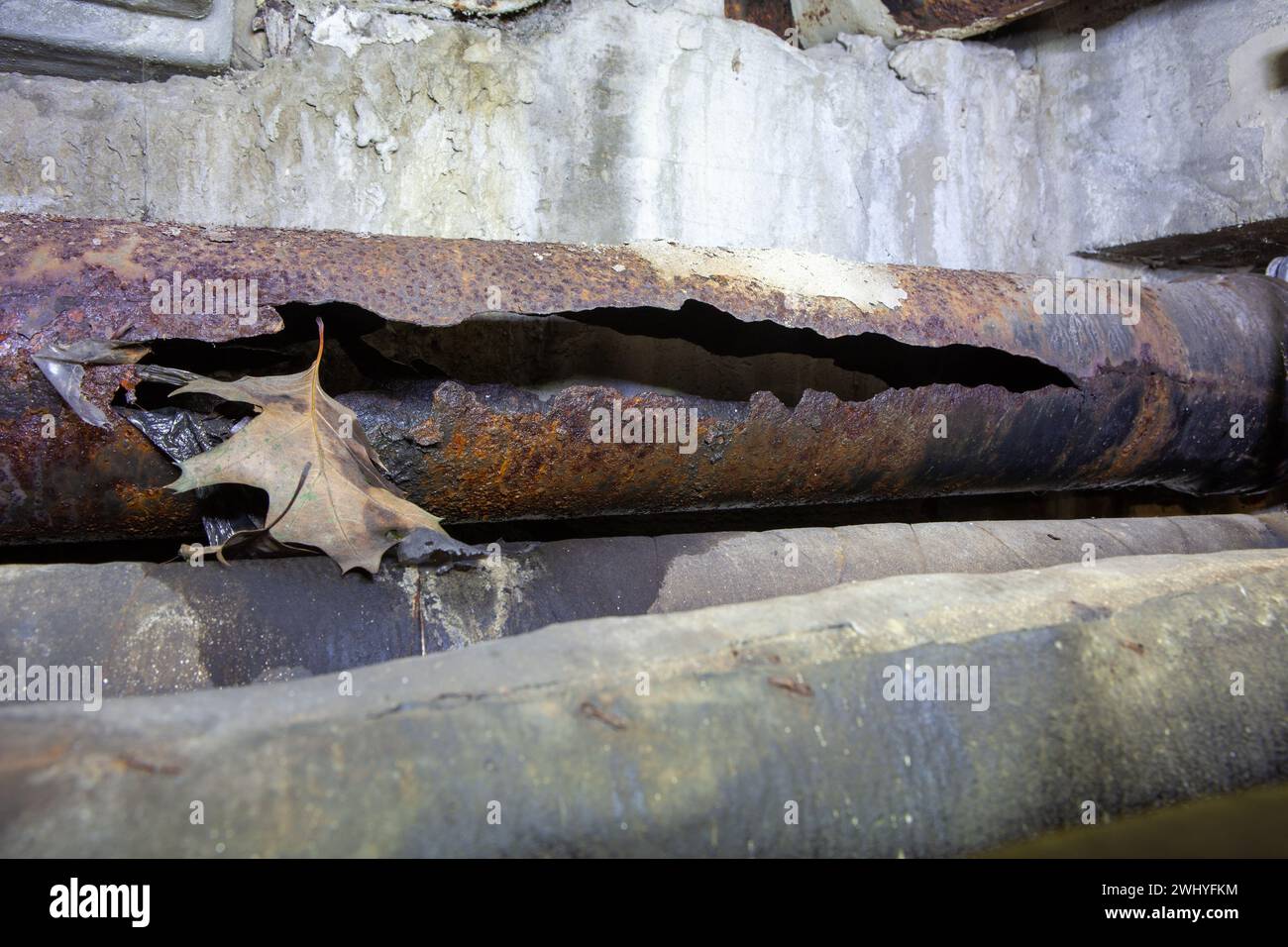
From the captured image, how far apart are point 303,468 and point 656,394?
1.64ft

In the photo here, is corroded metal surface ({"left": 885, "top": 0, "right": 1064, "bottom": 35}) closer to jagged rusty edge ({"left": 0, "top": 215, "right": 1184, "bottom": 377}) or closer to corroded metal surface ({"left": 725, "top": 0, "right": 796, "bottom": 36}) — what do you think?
corroded metal surface ({"left": 725, "top": 0, "right": 796, "bottom": 36})

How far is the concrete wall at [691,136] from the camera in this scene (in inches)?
76.2

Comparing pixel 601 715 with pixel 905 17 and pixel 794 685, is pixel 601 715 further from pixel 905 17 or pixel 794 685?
pixel 905 17

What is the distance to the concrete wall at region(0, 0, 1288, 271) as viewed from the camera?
194 cm

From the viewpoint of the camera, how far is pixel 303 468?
3.56ft

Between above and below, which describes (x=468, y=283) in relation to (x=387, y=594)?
above

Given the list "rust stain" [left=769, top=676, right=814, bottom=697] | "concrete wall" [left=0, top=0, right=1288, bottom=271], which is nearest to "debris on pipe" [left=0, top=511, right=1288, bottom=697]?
"rust stain" [left=769, top=676, right=814, bottom=697]

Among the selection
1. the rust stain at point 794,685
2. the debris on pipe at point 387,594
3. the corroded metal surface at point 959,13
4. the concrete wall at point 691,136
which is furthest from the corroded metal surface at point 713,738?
the corroded metal surface at point 959,13

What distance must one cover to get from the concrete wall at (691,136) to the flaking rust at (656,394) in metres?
0.88

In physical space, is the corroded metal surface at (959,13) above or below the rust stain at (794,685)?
above

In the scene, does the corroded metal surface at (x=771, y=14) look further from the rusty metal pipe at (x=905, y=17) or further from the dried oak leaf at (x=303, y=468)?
the dried oak leaf at (x=303, y=468)

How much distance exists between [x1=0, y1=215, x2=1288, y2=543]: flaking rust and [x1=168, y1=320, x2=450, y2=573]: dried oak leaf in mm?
75

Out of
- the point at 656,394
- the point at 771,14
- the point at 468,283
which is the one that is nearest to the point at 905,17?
the point at 771,14

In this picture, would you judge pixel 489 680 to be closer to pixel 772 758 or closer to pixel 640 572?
pixel 772 758
